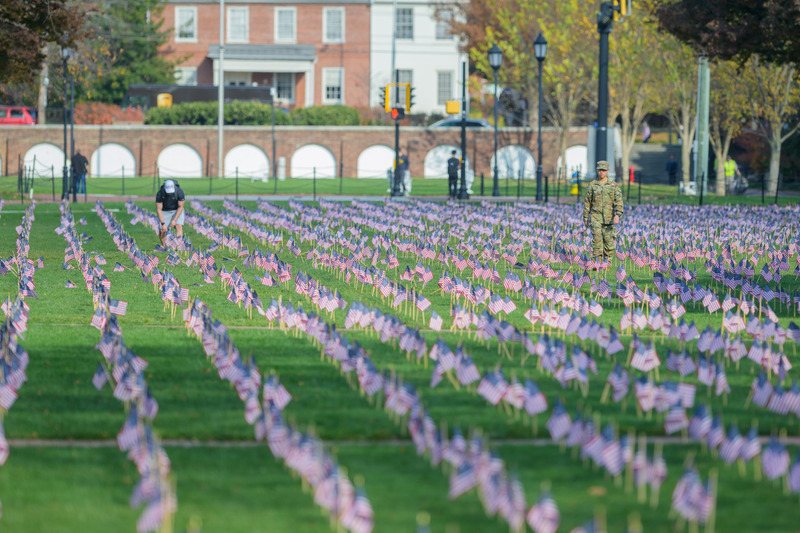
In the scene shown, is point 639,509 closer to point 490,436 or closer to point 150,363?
point 490,436

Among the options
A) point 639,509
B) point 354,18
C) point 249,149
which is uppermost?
point 354,18

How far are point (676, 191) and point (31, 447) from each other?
4224 centimetres

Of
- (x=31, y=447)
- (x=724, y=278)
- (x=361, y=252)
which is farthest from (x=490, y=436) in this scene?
(x=361, y=252)

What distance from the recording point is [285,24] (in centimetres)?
7306

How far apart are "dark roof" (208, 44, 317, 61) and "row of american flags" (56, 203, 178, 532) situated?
5913 cm

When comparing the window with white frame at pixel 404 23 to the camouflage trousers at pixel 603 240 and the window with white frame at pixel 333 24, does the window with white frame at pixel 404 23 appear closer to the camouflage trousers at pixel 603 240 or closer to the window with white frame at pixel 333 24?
the window with white frame at pixel 333 24

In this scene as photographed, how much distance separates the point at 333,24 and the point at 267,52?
15.1ft

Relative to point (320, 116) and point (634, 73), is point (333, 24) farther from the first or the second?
point (634, 73)

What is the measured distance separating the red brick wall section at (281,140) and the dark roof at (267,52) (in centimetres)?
986

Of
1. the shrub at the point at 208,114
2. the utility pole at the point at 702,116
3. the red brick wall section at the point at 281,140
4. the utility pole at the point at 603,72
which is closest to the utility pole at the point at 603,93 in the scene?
the utility pole at the point at 603,72

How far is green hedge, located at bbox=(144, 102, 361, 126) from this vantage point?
62.9 m

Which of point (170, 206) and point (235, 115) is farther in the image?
point (235, 115)

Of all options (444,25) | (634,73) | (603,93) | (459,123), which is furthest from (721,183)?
(444,25)

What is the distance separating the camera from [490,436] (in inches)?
300
